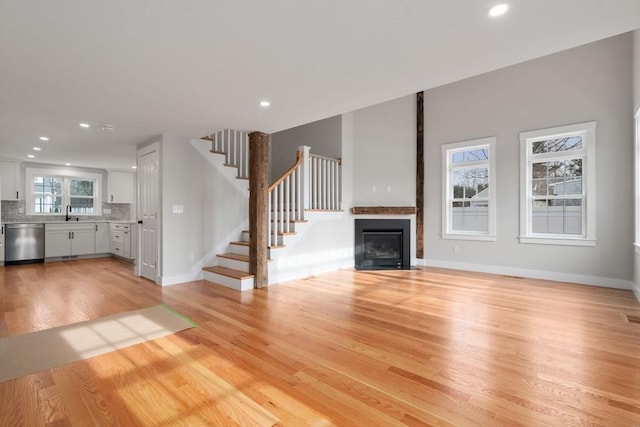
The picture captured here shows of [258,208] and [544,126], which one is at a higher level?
[544,126]

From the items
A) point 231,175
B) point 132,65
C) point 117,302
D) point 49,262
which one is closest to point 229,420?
point 132,65

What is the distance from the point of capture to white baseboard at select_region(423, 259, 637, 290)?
427cm

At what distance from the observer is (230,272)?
15.4 feet

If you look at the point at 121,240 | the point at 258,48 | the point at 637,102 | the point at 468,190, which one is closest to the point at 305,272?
the point at 468,190

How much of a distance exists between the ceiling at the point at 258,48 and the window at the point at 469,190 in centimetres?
316

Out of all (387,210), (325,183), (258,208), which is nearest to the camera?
(258,208)

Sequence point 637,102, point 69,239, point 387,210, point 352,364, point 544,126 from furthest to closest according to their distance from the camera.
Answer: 1. point 69,239
2. point 387,210
3. point 544,126
4. point 637,102
5. point 352,364

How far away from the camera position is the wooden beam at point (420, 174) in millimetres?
6066

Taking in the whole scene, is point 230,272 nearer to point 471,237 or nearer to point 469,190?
point 471,237

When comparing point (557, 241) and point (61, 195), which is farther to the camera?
point (61, 195)

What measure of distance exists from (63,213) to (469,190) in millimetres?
9405

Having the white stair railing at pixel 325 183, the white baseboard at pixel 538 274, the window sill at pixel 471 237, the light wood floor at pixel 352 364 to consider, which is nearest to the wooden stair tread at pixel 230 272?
the light wood floor at pixel 352 364

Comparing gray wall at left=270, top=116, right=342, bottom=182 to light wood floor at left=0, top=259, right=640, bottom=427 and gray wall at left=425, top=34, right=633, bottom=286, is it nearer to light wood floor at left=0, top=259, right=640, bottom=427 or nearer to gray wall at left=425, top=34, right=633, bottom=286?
gray wall at left=425, top=34, right=633, bottom=286

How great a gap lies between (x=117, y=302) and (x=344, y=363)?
3.14 meters
